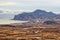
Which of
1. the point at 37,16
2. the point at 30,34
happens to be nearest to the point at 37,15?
the point at 37,16

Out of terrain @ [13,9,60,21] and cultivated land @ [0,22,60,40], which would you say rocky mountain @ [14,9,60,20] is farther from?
cultivated land @ [0,22,60,40]

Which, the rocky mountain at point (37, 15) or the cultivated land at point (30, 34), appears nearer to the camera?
the cultivated land at point (30, 34)

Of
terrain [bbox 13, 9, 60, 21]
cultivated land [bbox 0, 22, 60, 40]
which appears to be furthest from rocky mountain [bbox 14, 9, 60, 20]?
cultivated land [bbox 0, 22, 60, 40]

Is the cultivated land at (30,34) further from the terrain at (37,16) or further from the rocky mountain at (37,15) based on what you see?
the rocky mountain at (37,15)

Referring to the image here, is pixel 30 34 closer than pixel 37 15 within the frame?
Yes

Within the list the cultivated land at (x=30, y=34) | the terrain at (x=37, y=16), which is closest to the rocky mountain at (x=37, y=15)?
the terrain at (x=37, y=16)

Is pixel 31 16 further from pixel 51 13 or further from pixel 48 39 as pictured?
pixel 48 39

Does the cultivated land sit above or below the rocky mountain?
above

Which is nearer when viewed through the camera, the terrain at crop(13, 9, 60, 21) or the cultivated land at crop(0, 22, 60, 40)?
the cultivated land at crop(0, 22, 60, 40)

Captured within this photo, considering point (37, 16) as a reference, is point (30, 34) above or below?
above

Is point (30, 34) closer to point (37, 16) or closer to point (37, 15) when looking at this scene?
point (37, 16)

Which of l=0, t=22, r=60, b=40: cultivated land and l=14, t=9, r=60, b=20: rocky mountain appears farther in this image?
l=14, t=9, r=60, b=20: rocky mountain
